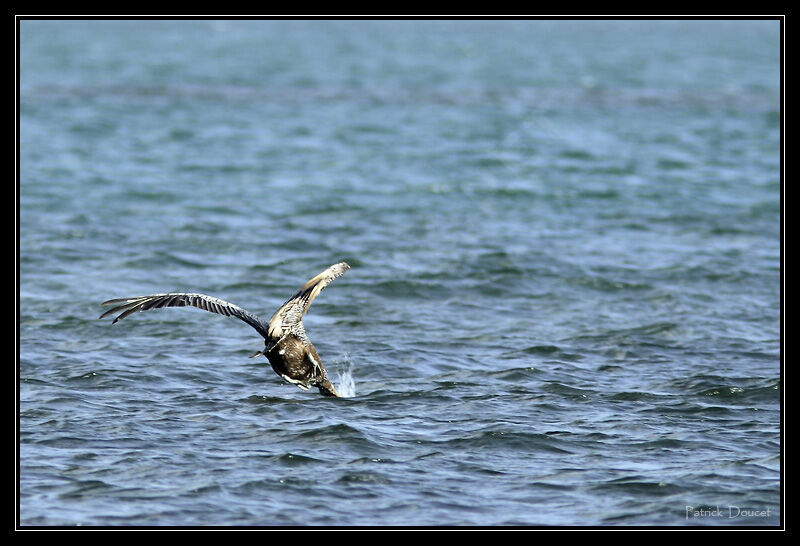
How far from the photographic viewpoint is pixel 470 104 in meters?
38.5

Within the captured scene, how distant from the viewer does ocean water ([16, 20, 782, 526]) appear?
929 centimetres

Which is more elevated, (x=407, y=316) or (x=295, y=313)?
(x=295, y=313)

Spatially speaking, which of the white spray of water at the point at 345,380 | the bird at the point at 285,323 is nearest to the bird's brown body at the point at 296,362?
the bird at the point at 285,323

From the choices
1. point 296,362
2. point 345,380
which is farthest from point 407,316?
point 296,362

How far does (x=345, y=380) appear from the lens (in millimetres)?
12055

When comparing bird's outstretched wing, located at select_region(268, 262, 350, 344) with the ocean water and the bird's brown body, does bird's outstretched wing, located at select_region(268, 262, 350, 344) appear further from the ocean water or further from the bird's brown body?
the ocean water

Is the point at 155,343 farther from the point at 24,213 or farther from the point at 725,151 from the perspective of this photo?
the point at 725,151

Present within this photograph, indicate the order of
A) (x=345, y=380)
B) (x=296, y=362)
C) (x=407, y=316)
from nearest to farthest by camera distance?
(x=296, y=362), (x=345, y=380), (x=407, y=316)

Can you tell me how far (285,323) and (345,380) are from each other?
73.8 inches

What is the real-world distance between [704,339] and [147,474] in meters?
7.36

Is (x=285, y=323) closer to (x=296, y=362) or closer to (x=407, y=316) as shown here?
(x=296, y=362)

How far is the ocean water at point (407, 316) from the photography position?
30.5 feet

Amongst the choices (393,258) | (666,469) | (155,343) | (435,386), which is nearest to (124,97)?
(393,258)

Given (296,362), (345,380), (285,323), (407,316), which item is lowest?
(345,380)
